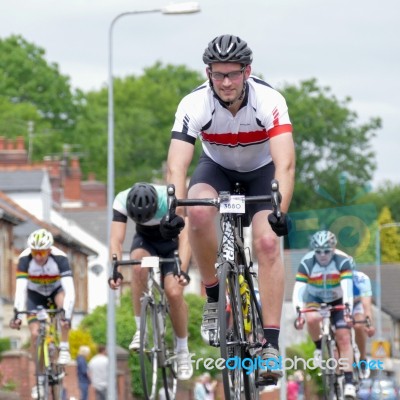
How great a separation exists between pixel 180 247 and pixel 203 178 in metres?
4.56

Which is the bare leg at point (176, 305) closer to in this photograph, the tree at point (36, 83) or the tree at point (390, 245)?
the tree at point (36, 83)

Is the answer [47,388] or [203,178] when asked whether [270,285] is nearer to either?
[203,178]

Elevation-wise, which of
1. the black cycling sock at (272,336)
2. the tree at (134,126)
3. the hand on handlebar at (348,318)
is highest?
the tree at (134,126)

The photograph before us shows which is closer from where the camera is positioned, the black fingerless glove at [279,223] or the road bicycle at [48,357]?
the black fingerless glove at [279,223]

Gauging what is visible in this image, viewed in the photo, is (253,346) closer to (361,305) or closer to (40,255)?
(40,255)

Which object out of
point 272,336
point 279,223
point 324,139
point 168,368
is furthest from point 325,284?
point 324,139

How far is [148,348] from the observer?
16328 mm

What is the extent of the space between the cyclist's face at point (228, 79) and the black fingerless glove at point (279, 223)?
0.99 m

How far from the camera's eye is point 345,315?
61.3 feet

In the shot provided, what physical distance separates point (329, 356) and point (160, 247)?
306 cm

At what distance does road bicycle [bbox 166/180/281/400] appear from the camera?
11188 millimetres

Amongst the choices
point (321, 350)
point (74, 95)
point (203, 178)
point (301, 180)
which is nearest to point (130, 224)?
point (301, 180)

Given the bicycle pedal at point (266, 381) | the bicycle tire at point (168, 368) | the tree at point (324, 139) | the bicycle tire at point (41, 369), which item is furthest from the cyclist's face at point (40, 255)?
the tree at point (324, 139)

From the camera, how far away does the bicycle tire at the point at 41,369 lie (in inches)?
719
